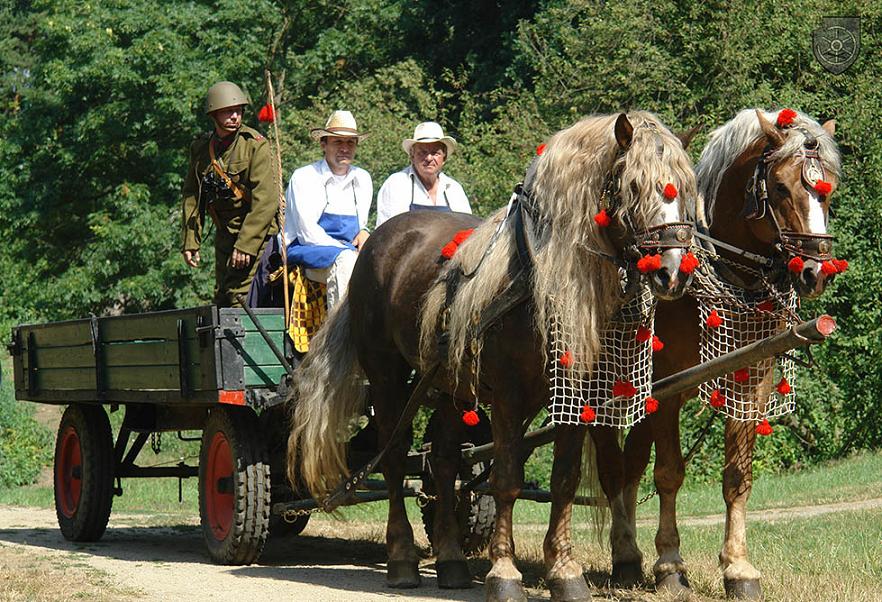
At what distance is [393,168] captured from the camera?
1766 centimetres

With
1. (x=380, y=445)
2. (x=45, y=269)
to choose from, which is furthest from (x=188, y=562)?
(x=45, y=269)

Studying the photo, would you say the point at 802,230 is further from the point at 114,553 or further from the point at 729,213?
the point at 114,553

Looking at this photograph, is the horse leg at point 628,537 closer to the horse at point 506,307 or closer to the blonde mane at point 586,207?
the horse at point 506,307

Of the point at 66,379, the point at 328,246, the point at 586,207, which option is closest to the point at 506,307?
the point at 586,207

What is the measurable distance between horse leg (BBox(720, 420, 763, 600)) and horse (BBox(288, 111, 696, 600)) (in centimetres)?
75

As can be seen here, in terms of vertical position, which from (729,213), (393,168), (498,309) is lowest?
(498,309)

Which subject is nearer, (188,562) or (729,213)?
(729,213)

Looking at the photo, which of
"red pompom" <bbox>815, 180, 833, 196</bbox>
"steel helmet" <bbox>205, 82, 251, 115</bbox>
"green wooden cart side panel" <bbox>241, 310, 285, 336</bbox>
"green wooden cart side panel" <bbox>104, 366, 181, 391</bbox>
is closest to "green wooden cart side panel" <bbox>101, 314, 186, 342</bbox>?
"green wooden cart side panel" <bbox>104, 366, 181, 391</bbox>

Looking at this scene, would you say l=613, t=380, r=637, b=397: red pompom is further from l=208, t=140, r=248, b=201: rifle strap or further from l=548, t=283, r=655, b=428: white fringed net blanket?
l=208, t=140, r=248, b=201: rifle strap

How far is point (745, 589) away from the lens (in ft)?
20.5

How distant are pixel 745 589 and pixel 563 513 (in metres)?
0.94

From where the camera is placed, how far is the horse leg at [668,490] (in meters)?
6.55

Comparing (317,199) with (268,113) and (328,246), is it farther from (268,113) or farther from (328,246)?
(268,113)

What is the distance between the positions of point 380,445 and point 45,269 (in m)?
17.1
